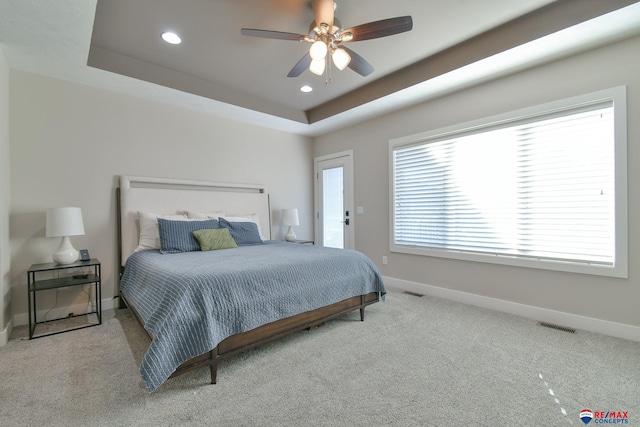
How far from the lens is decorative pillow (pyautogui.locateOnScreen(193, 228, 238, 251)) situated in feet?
10.6

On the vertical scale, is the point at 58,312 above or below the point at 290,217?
below

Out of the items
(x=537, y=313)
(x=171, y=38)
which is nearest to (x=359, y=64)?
(x=171, y=38)

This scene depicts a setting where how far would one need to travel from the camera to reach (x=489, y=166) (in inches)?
130

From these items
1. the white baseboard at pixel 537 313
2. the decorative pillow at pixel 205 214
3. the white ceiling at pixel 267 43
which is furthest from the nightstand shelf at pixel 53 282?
the white baseboard at pixel 537 313

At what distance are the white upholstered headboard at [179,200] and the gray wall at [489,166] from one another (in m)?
1.67

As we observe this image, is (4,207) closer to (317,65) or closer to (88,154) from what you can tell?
(88,154)

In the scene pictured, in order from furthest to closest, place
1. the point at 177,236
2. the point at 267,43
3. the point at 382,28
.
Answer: the point at 177,236
the point at 267,43
the point at 382,28

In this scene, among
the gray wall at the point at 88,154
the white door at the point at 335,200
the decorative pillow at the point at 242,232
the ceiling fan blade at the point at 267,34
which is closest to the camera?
the ceiling fan blade at the point at 267,34

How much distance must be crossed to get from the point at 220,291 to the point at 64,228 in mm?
2007

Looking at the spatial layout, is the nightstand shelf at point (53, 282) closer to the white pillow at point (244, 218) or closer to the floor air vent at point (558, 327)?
the white pillow at point (244, 218)

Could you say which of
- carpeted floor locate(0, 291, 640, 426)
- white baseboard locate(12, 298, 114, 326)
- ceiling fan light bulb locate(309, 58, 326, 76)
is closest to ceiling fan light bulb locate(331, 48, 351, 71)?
ceiling fan light bulb locate(309, 58, 326, 76)

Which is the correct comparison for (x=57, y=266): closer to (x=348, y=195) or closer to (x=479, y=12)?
(x=348, y=195)

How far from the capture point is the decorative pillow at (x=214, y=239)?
325cm

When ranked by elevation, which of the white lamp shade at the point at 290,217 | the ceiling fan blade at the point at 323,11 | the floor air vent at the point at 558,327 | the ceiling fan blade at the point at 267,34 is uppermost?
the ceiling fan blade at the point at 323,11
